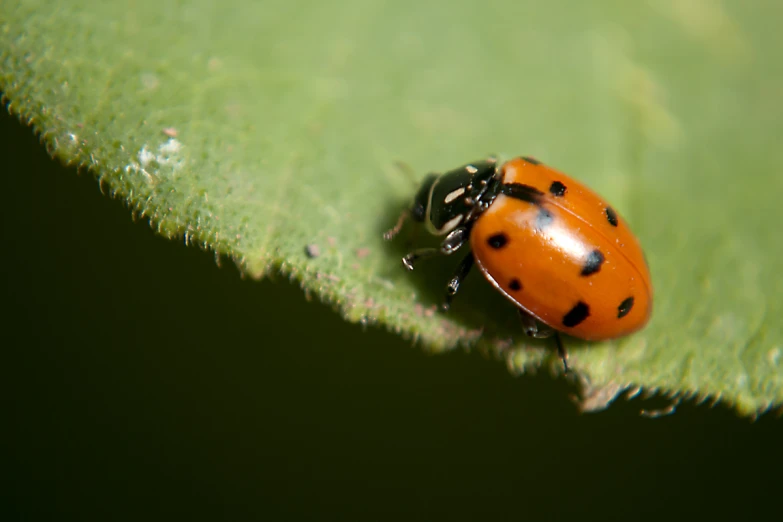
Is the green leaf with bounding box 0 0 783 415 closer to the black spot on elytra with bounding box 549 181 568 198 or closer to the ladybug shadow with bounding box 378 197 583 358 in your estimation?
the ladybug shadow with bounding box 378 197 583 358

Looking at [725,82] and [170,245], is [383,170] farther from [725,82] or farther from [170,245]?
[725,82]

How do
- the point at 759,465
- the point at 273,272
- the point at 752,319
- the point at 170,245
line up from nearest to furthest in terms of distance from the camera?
the point at 273,272 < the point at 752,319 < the point at 170,245 < the point at 759,465

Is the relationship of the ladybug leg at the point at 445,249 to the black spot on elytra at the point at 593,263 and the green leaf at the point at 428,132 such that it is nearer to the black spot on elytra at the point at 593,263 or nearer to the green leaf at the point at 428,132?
the green leaf at the point at 428,132

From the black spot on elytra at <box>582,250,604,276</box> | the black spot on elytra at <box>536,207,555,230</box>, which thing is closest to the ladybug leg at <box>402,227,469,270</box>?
the black spot on elytra at <box>536,207,555,230</box>

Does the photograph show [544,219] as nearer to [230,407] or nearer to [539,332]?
[539,332]

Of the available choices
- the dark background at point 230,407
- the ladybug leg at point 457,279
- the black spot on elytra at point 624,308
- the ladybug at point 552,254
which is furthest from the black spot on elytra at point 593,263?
the dark background at point 230,407

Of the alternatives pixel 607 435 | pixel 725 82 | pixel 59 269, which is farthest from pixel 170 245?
pixel 725 82
